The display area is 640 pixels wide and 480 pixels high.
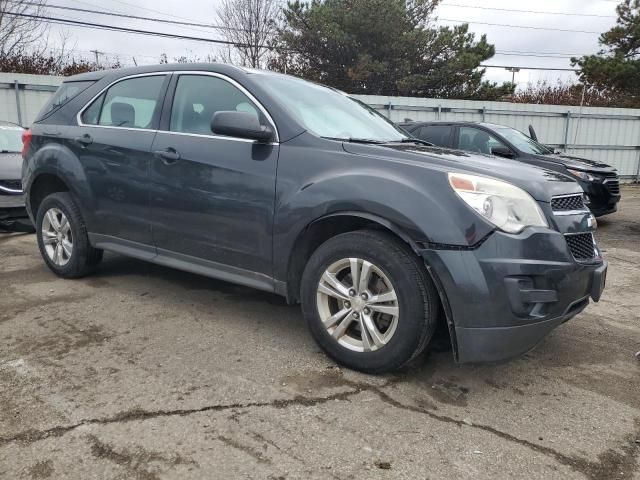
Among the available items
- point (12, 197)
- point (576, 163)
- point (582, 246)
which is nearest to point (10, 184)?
point (12, 197)

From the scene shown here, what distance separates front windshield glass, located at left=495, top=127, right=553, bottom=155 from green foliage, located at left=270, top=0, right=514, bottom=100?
55.0 feet

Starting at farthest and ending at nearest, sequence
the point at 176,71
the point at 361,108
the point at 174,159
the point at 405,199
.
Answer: the point at 361,108 < the point at 176,71 < the point at 174,159 < the point at 405,199

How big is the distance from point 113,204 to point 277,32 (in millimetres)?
24339

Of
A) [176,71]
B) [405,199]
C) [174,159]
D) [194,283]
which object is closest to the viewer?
[405,199]

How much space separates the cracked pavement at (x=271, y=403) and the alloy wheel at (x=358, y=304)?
0.72 ft

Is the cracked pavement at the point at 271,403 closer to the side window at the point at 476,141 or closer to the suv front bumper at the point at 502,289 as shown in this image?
the suv front bumper at the point at 502,289

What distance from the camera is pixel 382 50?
2492cm

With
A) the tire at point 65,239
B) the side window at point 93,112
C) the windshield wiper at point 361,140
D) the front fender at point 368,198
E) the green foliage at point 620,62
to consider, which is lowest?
the tire at point 65,239

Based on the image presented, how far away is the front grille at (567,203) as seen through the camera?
2.83 meters

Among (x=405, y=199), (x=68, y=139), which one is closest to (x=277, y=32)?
(x=68, y=139)

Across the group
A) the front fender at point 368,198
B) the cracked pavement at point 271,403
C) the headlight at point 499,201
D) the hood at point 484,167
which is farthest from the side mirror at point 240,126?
the cracked pavement at point 271,403

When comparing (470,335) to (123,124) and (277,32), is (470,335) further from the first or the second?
(277,32)

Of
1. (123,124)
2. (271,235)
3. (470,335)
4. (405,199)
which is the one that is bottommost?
(470,335)

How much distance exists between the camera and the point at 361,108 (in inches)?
164
